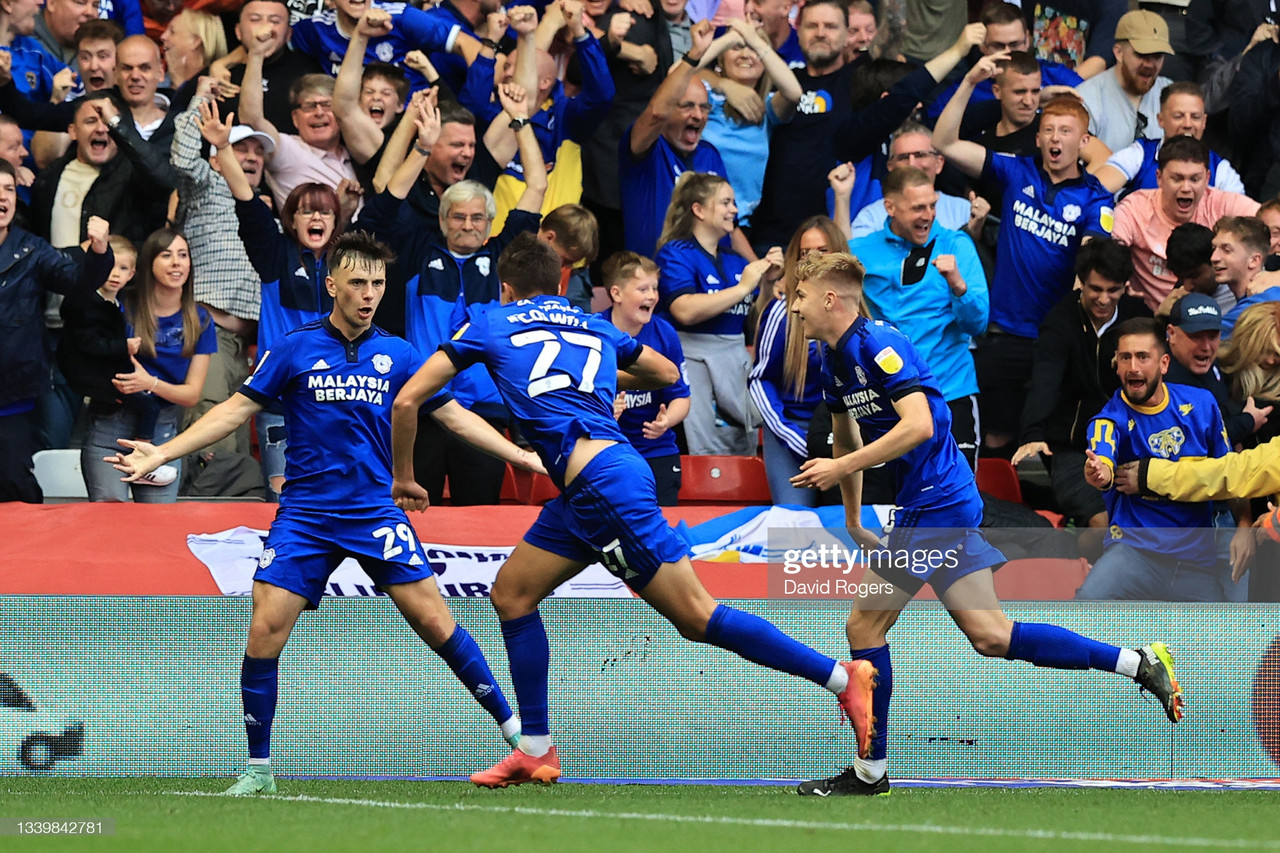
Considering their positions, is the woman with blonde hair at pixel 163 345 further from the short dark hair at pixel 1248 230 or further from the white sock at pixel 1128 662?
the short dark hair at pixel 1248 230

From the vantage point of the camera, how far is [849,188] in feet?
32.1

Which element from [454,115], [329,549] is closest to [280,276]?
[454,115]

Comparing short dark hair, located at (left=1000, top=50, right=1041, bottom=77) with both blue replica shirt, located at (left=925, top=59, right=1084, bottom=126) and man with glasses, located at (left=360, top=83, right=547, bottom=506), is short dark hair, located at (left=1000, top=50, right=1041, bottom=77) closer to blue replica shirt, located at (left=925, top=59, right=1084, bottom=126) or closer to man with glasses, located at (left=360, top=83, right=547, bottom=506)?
blue replica shirt, located at (left=925, top=59, right=1084, bottom=126)

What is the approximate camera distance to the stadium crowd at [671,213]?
8.45 metres

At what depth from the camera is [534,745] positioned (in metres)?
6.39

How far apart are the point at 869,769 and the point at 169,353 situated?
446 centimetres

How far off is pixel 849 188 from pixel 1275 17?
417cm

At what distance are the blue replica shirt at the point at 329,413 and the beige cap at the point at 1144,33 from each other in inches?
243

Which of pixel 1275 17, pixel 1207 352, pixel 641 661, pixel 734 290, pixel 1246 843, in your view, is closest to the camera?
pixel 1246 843

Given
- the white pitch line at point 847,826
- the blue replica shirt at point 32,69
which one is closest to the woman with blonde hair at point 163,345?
the blue replica shirt at point 32,69

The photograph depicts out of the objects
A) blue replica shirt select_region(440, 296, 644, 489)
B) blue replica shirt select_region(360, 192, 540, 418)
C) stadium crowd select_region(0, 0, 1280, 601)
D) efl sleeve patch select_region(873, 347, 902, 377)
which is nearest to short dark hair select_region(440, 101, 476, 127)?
stadium crowd select_region(0, 0, 1280, 601)

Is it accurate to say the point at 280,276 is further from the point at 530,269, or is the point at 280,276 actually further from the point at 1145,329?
the point at 1145,329

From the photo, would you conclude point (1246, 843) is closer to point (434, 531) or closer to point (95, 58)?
point (434, 531)

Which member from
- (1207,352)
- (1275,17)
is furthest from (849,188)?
(1275,17)
